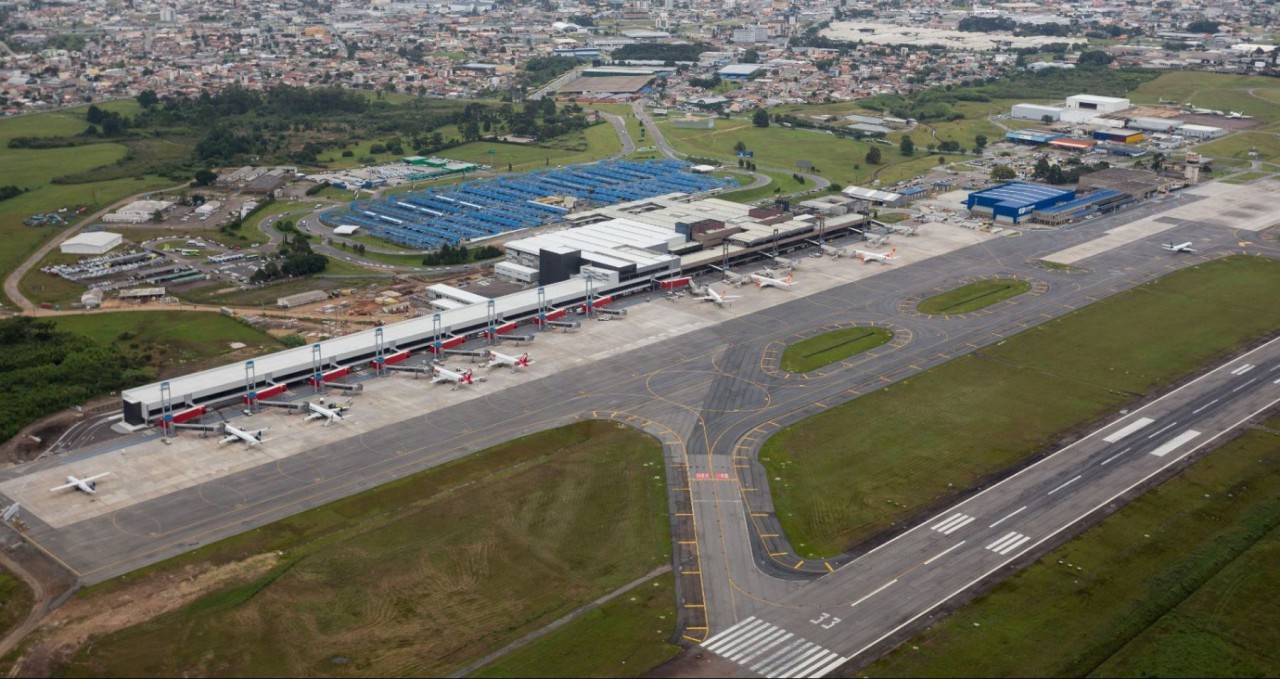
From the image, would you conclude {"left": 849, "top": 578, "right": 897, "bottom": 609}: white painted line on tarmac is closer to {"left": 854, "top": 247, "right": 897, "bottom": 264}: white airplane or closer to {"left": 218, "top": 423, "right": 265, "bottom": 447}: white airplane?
{"left": 218, "top": 423, "right": 265, "bottom": 447}: white airplane

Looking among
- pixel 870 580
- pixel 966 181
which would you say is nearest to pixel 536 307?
pixel 870 580

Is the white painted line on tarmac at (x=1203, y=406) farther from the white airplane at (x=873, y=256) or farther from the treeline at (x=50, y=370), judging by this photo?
the treeline at (x=50, y=370)

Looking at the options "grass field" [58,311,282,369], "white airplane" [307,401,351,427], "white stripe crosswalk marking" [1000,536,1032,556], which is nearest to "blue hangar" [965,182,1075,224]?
"white stripe crosswalk marking" [1000,536,1032,556]

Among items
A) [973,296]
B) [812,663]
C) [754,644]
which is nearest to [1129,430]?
[973,296]

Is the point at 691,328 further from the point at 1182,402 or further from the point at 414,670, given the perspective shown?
the point at 414,670

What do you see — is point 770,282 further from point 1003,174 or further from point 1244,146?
point 1244,146
